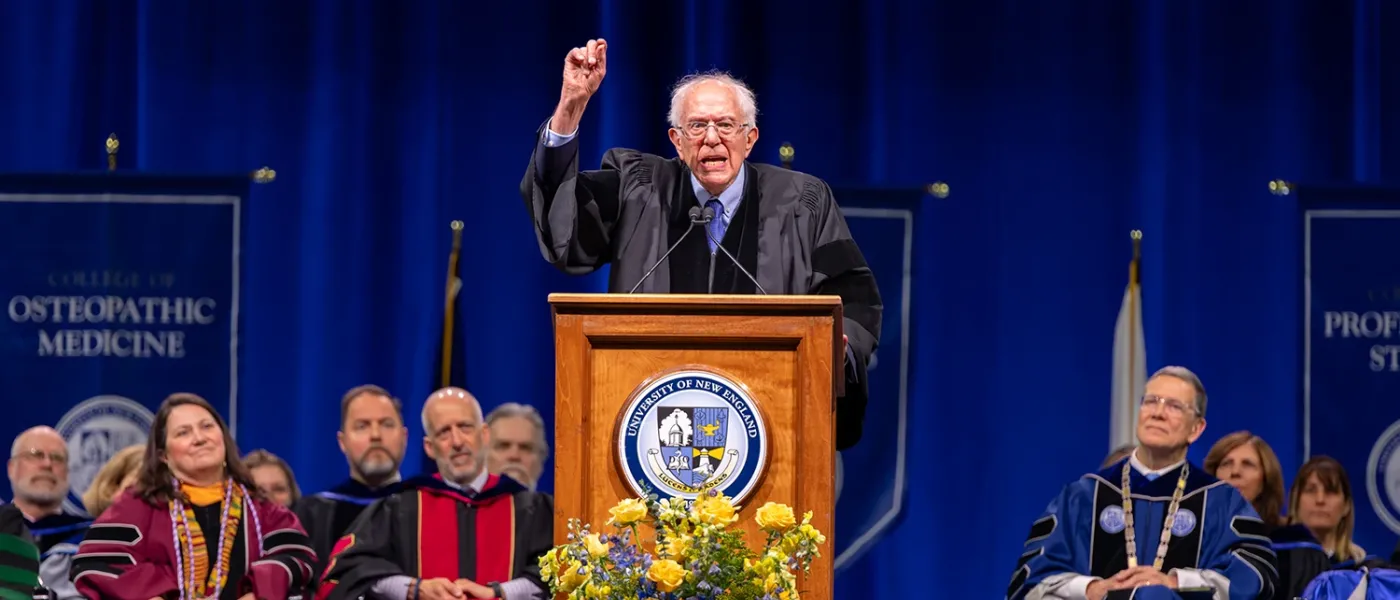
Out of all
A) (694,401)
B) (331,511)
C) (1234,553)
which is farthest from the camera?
(331,511)

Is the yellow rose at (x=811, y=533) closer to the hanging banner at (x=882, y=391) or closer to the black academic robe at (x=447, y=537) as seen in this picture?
the black academic robe at (x=447, y=537)

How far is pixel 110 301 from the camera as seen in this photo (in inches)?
273

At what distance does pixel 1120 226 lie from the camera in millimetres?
8227

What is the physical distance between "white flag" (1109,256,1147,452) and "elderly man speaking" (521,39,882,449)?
406 centimetres

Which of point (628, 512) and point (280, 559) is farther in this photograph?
point (280, 559)

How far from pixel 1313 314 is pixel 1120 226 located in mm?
1363

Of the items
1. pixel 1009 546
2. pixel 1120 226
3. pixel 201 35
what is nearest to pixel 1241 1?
pixel 1120 226

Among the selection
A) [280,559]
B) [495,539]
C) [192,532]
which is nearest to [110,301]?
[192,532]

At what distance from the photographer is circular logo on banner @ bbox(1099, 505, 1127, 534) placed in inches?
216

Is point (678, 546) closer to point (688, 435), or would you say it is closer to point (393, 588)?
point (688, 435)

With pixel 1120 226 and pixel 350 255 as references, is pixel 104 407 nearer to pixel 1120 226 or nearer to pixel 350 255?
pixel 350 255

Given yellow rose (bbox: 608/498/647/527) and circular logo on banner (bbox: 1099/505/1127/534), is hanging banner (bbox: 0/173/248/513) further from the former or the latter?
yellow rose (bbox: 608/498/647/527)

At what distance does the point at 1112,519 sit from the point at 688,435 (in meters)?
2.70

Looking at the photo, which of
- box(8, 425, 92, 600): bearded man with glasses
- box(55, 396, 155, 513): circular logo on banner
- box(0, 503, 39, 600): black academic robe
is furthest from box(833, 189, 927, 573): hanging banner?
box(0, 503, 39, 600): black academic robe
